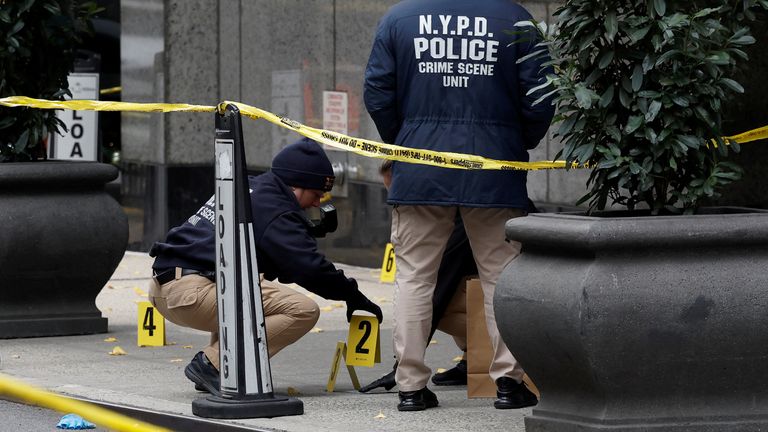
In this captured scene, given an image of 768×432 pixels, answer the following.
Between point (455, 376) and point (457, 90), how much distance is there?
158 centimetres

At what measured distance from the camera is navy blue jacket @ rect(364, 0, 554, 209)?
22.9 ft

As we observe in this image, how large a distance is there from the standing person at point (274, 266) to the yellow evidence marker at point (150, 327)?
1.50 meters

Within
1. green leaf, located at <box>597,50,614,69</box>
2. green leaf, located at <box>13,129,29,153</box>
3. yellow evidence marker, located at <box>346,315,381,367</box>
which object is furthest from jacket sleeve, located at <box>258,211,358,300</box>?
green leaf, located at <box>13,129,29,153</box>

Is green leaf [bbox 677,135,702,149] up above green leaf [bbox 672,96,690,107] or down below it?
below

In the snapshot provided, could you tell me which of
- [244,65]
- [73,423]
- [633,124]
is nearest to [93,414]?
[73,423]

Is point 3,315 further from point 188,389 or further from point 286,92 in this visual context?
point 286,92

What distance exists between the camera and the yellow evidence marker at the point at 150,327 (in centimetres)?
927

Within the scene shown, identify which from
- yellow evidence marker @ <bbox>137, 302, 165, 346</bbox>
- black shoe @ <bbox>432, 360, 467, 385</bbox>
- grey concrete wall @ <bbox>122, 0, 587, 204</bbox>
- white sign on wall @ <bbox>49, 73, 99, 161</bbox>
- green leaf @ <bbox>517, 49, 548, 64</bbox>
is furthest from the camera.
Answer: white sign on wall @ <bbox>49, 73, 99, 161</bbox>

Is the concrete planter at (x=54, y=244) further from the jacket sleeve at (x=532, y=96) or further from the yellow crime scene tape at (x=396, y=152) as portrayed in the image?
the jacket sleeve at (x=532, y=96)

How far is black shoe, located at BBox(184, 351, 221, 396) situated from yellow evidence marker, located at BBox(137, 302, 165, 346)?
5.89 ft

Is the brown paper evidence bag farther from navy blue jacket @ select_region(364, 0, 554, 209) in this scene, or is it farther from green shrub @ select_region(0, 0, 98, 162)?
green shrub @ select_region(0, 0, 98, 162)

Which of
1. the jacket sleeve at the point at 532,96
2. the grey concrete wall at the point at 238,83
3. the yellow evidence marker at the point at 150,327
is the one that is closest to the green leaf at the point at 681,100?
the jacket sleeve at the point at 532,96

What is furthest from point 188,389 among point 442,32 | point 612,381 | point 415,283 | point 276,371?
point 612,381

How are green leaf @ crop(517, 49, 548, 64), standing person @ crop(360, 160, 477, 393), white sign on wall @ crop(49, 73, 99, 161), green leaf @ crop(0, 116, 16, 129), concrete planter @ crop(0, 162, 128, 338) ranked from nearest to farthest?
green leaf @ crop(517, 49, 548, 64) < standing person @ crop(360, 160, 477, 393) < concrete planter @ crop(0, 162, 128, 338) < green leaf @ crop(0, 116, 16, 129) < white sign on wall @ crop(49, 73, 99, 161)
